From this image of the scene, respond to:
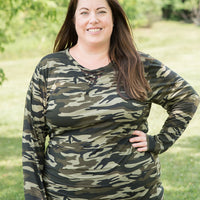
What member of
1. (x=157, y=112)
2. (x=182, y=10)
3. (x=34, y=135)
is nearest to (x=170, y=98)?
(x=34, y=135)

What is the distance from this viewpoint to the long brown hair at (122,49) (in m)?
2.79

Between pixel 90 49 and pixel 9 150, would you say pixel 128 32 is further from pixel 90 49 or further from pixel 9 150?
pixel 9 150

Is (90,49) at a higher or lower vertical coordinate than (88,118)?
higher

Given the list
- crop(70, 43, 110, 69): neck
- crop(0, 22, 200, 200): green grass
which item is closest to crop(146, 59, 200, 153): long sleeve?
crop(70, 43, 110, 69): neck

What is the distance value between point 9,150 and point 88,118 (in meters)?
6.80

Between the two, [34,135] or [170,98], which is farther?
[170,98]

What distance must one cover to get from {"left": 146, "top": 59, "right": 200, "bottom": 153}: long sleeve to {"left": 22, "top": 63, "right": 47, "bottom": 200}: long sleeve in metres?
0.73

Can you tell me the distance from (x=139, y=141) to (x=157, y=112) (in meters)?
9.60

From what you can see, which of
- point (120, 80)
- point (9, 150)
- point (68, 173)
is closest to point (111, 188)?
point (68, 173)

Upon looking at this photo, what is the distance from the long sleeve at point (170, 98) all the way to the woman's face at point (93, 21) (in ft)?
1.19

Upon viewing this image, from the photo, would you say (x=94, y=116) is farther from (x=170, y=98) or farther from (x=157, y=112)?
(x=157, y=112)

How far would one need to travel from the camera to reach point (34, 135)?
280cm

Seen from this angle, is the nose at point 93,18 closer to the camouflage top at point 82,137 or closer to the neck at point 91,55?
the neck at point 91,55

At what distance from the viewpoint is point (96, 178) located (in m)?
2.68
